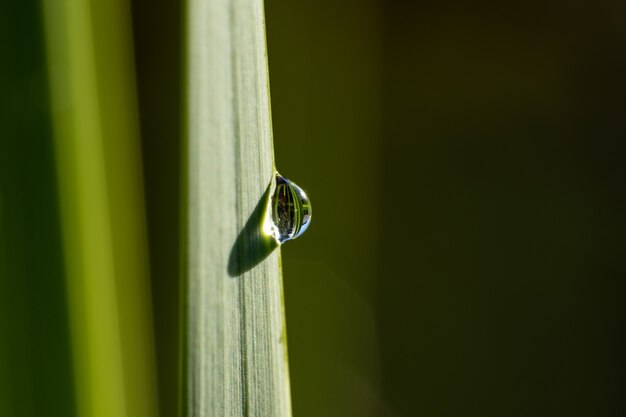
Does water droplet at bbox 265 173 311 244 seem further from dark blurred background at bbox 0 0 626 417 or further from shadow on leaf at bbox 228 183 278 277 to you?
dark blurred background at bbox 0 0 626 417

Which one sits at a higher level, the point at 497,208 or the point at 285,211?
the point at 285,211

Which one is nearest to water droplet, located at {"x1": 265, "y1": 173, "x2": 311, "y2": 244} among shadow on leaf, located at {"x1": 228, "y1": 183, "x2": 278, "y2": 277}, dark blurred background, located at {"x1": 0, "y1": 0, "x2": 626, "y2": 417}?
shadow on leaf, located at {"x1": 228, "y1": 183, "x2": 278, "y2": 277}

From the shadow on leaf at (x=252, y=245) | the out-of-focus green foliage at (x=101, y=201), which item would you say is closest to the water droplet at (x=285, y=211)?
the shadow on leaf at (x=252, y=245)

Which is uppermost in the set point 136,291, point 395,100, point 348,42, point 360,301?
point 348,42

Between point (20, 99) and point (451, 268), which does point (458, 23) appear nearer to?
point (451, 268)

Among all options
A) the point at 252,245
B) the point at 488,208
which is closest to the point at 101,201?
the point at 252,245

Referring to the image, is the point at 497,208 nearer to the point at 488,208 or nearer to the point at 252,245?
the point at 488,208

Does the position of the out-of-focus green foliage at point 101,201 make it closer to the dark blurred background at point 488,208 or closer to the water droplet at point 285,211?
the water droplet at point 285,211

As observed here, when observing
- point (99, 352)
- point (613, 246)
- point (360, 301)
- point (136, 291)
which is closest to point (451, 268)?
point (360, 301)
